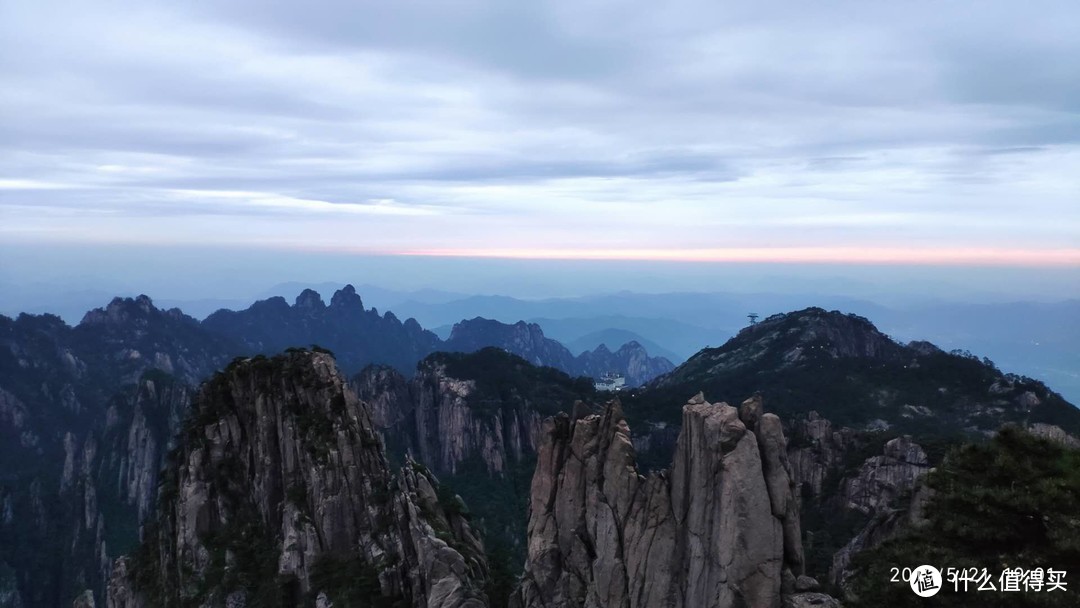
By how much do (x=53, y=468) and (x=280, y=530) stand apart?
14857 cm

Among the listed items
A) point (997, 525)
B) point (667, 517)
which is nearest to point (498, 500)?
point (667, 517)

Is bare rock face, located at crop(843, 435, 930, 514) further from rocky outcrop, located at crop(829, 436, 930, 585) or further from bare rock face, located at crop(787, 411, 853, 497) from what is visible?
bare rock face, located at crop(787, 411, 853, 497)

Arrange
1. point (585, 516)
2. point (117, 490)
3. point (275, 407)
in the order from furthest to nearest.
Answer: point (117, 490) → point (275, 407) → point (585, 516)

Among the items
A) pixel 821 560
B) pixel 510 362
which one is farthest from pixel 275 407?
pixel 510 362

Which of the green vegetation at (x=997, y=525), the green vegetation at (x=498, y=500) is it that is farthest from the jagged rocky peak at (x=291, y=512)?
the green vegetation at (x=498, y=500)

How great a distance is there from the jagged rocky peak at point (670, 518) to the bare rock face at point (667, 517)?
0.05m

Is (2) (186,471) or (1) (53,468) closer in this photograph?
(2) (186,471)

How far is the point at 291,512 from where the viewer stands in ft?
171

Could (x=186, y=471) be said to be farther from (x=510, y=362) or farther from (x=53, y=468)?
(x=53, y=468)

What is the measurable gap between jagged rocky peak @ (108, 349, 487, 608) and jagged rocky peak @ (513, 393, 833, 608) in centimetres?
977

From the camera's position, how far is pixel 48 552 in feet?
436

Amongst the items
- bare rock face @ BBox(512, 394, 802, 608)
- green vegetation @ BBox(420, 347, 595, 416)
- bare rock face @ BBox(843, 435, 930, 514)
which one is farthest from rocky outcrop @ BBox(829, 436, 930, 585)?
green vegetation @ BBox(420, 347, 595, 416)

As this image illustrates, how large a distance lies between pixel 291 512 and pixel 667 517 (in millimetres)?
33725

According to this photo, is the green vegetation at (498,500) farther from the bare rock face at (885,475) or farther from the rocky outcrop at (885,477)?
the bare rock face at (885,475)
